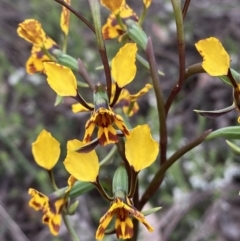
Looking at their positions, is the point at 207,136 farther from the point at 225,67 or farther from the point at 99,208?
the point at 99,208

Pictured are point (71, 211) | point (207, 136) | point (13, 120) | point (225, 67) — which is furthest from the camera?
point (13, 120)

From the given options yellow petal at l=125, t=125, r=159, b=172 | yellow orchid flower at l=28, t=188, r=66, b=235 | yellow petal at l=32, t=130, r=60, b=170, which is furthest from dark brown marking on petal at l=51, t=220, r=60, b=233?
yellow petal at l=125, t=125, r=159, b=172

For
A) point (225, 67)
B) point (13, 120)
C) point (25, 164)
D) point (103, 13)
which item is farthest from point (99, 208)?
point (225, 67)

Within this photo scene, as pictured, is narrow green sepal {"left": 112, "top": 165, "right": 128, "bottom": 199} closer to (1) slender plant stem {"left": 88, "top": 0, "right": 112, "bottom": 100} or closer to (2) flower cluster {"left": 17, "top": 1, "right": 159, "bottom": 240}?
(2) flower cluster {"left": 17, "top": 1, "right": 159, "bottom": 240}

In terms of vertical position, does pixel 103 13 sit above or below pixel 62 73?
below

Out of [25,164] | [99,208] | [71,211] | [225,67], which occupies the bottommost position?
[99,208]

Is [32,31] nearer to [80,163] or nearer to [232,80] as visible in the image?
[80,163]

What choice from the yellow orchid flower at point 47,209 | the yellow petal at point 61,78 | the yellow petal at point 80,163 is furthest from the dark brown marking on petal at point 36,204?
the yellow petal at point 61,78

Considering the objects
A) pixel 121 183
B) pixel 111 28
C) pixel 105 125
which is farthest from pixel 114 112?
pixel 111 28

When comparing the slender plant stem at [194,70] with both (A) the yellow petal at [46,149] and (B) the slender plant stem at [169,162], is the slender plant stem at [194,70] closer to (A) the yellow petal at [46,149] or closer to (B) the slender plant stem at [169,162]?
(B) the slender plant stem at [169,162]
